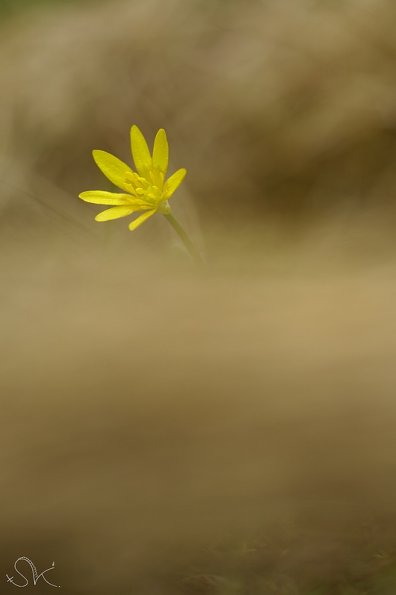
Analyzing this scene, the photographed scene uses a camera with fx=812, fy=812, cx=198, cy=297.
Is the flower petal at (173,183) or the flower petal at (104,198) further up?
the flower petal at (173,183)

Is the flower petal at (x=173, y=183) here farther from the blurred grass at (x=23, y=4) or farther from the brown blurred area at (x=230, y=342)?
the blurred grass at (x=23, y=4)

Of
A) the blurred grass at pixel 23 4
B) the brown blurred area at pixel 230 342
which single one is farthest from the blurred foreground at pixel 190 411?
the blurred grass at pixel 23 4

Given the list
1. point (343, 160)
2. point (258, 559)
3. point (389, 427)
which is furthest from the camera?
point (343, 160)

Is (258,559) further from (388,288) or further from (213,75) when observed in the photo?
(213,75)

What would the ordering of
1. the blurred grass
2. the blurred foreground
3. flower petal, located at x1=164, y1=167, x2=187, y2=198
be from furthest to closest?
1. the blurred grass
2. flower petal, located at x1=164, y1=167, x2=187, y2=198
3. the blurred foreground

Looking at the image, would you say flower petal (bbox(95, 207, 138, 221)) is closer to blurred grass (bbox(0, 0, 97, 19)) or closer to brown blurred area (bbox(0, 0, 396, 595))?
brown blurred area (bbox(0, 0, 396, 595))

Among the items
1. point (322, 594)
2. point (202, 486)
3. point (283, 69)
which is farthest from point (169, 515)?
point (283, 69)
